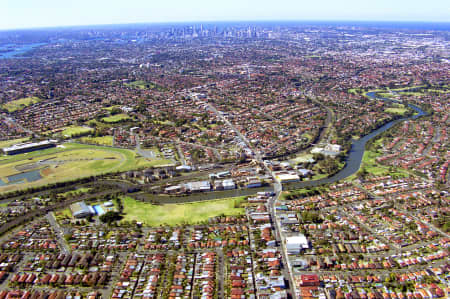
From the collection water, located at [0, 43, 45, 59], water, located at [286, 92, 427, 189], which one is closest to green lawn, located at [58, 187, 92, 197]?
water, located at [286, 92, 427, 189]

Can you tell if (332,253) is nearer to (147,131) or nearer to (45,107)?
(147,131)

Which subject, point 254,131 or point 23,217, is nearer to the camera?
point 23,217

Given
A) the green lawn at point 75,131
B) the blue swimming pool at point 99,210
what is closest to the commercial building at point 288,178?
the blue swimming pool at point 99,210

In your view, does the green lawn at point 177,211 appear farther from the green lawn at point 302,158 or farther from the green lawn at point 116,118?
the green lawn at point 116,118

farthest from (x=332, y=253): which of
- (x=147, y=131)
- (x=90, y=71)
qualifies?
(x=90, y=71)

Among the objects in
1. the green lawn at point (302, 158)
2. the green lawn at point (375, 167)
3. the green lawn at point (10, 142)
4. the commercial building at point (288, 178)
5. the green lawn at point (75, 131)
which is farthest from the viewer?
the green lawn at point (75, 131)

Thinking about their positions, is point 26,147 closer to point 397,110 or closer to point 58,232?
point 58,232

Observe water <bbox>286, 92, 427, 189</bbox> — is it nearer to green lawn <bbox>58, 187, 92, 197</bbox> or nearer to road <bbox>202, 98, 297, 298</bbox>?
road <bbox>202, 98, 297, 298</bbox>
